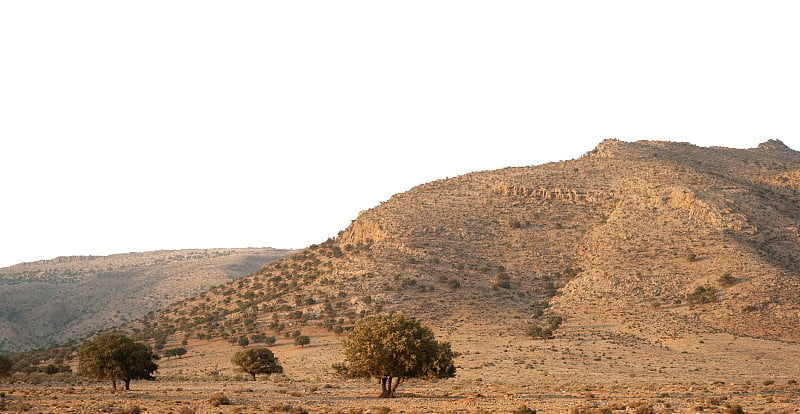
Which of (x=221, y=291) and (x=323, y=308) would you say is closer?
(x=323, y=308)

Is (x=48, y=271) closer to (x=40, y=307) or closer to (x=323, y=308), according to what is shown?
(x=40, y=307)

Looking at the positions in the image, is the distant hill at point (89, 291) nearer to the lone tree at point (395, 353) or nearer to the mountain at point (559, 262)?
the mountain at point (559, 262)

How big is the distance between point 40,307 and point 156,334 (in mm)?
58921

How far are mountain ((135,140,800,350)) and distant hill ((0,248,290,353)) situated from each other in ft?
98.6

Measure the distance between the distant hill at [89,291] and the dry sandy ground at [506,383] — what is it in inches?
2030

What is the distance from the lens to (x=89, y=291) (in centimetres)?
12538

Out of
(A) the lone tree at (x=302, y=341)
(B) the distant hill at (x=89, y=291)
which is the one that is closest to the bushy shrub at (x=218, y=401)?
(A) the lone tree at (x=302, y=341)

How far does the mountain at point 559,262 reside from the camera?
64.5 m

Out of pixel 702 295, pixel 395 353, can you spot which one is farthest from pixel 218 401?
pixel 702 295

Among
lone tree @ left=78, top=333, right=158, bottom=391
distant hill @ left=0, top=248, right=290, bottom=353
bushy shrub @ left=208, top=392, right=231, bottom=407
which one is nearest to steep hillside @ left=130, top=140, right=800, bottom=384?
lone tree @ left=78, top=333, right=158, bottom=391

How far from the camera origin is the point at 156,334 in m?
72.4

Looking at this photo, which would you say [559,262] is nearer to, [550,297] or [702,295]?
[550,297]

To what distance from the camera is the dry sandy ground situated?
30.0 metres

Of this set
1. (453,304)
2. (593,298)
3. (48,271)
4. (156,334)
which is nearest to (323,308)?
(453,304)
